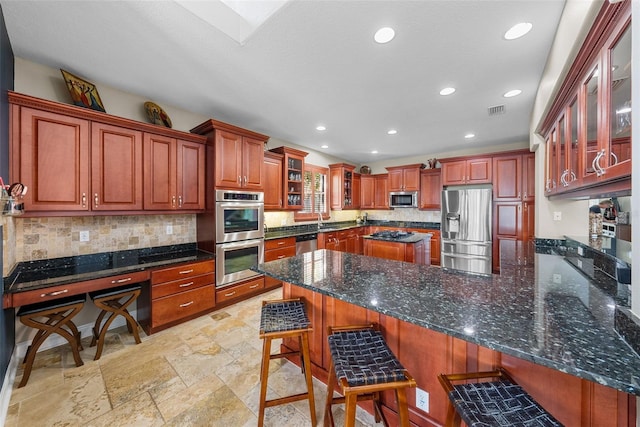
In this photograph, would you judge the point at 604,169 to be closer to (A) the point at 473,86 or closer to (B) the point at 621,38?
(B) the point at 621,38

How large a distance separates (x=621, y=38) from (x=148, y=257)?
4.09m

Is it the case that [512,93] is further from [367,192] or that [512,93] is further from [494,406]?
[367,192]

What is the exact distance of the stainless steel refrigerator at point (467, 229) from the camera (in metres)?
4.42

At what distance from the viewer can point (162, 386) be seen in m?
1.86

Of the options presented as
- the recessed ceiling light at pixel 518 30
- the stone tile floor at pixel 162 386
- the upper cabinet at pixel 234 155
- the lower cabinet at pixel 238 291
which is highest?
the recessed ceiling light at pixel 518 30

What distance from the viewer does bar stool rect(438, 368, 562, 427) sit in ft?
2.64

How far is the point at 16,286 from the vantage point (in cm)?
188

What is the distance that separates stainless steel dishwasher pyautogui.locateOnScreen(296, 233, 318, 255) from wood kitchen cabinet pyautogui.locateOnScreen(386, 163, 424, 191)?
268 cm

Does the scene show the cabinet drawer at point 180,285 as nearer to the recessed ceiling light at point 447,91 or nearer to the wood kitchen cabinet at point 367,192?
the recessed ceiling light at point 447,91

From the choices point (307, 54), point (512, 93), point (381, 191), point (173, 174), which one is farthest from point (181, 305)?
point (381, 191)

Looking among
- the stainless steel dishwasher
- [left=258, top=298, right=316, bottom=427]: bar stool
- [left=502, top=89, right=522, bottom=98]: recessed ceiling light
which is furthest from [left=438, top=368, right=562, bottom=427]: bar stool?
the stainless steel dishwasher

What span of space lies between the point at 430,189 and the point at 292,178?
3.31 metres

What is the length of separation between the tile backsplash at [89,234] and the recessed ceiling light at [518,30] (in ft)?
12.9

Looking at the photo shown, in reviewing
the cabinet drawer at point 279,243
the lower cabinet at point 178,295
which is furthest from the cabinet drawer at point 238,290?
the cabinet drawer at point 279,243
